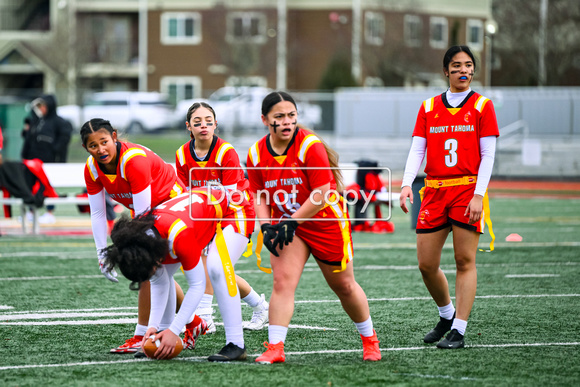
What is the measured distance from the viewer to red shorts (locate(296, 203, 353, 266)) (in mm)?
5738

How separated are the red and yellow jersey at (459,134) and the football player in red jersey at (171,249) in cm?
147

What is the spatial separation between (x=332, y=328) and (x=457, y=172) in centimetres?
166

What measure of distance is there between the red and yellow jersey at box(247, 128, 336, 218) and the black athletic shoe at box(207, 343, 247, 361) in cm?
91

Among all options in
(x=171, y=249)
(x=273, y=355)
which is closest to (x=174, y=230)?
(x=171, y=249)

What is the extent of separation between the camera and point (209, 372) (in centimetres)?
550

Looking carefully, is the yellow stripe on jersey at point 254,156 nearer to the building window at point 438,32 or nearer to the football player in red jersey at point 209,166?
the football player in red jersey at point 209,166

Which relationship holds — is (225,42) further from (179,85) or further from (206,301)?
(206,301)

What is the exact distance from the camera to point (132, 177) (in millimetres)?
5996

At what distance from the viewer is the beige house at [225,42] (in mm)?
41500

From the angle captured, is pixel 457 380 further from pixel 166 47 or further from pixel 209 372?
pixel 166 47

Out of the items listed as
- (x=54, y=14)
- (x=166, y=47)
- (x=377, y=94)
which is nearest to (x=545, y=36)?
(x=377, y=94)

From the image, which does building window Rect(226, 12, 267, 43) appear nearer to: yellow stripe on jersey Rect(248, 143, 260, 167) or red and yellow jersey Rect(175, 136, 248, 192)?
red and yellow jersey Rect(175, 136, 248, 192)

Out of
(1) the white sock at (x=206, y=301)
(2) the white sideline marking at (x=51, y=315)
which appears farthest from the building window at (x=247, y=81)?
(1) the white sock at (x=206, y=301)

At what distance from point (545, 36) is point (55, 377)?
1262 inches
